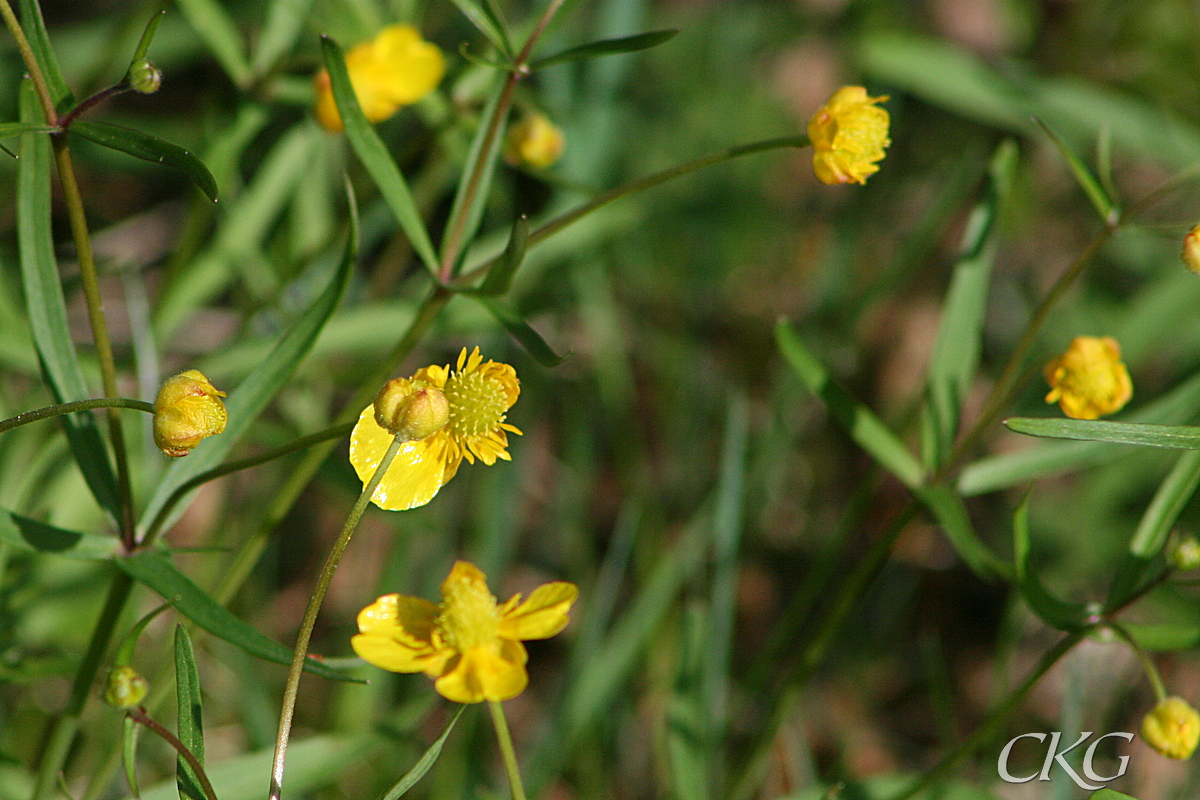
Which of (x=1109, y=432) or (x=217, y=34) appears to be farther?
(x=217, y=34)

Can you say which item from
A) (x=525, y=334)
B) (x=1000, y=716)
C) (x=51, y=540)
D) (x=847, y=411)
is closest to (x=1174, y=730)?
(x=1000, y=716)

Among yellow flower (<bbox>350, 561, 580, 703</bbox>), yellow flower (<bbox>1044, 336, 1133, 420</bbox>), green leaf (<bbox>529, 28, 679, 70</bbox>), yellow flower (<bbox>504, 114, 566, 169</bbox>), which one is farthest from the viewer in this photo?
yellow flower (<bbox>504, 114, 566, 169</bbox>)

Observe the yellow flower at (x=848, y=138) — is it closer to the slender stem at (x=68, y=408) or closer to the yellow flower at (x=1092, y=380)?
the yellow flower at (x=1092, y=380)

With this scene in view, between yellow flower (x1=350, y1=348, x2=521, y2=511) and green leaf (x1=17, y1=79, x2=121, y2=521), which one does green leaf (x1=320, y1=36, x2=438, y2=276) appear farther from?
green leaf (x1=17, y1=79, x2=121, y2=521)

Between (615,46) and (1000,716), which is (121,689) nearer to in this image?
(615,46)

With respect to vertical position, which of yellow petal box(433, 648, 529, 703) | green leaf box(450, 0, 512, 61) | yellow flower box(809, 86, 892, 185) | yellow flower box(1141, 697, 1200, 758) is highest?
green leaf box(450, 0, 512, 61)
